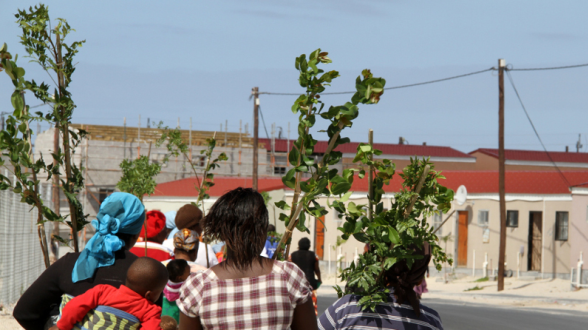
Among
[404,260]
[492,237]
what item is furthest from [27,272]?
[492,237]

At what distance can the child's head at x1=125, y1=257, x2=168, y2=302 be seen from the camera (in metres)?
3.22

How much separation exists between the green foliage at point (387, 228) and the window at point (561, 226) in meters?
23.4

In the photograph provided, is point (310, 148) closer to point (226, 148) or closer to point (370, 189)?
point (370, 189)

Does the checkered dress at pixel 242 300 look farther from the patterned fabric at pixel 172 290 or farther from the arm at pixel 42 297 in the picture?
the patterned fabric at pixel 172 290

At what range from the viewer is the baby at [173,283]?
4.51 metres

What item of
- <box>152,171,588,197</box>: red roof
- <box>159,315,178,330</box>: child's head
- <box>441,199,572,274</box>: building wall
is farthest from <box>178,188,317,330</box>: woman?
<box>441,199,572,274</box>: building wall

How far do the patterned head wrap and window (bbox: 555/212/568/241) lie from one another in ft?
73.4

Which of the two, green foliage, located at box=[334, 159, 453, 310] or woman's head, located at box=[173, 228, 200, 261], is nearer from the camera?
green foliage, located at box=[334, 159, 453, 310]

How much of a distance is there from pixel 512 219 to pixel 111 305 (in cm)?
2496

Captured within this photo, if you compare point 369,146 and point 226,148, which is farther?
point 226,148

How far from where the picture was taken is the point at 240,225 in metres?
2.65

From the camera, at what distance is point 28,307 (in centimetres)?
333

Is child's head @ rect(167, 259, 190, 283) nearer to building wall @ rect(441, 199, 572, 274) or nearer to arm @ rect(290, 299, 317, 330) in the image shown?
arm @ rect(290, 299, 317, 330)

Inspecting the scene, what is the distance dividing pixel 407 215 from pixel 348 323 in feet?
1.90
